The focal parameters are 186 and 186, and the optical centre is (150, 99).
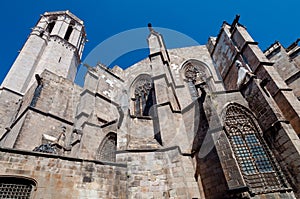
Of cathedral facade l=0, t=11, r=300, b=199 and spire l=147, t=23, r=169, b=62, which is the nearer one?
cathedral facade l=0, t=11, r=300, b=199

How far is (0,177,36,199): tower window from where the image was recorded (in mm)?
5188

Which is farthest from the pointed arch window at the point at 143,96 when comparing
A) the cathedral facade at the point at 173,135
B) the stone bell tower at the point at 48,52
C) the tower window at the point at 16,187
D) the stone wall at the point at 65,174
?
the stone bell tower at the point at 48,52

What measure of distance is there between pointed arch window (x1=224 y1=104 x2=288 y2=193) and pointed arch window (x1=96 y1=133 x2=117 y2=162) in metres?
5.84

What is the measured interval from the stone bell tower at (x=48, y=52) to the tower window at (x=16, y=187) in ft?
42.7

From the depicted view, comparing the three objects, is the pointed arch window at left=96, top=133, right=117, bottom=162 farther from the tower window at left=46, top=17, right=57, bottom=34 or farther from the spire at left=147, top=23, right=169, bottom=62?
the tower window at left=46, top=17, right=57, bottom=34

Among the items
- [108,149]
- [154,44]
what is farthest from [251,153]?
[154,44]

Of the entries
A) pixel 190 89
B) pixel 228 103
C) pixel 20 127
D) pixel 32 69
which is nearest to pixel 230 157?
pixel 228 103

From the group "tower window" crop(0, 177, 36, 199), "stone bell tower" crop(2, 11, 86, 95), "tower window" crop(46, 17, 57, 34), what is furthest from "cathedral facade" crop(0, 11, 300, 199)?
"tower window" crop(46, 17, 57, 34)

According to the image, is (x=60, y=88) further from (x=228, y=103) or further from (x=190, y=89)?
(x=228, y=103)

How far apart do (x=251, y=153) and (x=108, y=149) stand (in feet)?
22.4

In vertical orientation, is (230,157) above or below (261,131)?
below

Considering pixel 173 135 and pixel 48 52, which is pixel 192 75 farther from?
pixel 48 52

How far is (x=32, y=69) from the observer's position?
59.9 ft

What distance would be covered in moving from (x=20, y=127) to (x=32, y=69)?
10098 mm
